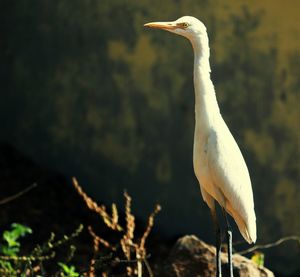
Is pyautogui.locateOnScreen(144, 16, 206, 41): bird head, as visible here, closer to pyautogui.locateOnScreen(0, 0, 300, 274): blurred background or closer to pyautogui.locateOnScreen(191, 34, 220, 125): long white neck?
pyautogui.locateOnScreen(191, 34, 220, 125): long white neck

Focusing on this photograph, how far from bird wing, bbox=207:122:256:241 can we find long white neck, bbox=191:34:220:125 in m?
0.08

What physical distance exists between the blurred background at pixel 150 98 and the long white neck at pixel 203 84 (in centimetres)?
191

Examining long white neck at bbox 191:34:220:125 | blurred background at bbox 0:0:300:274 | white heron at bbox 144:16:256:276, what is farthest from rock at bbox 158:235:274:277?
blurred background at bbox 0:0:300:274

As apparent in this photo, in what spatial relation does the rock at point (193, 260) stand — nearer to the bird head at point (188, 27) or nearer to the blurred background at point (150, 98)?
the bird head at point (188, 27)

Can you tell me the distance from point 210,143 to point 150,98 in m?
2.47

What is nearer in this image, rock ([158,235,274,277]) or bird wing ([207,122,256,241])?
bird wing ([207,122,256,241])

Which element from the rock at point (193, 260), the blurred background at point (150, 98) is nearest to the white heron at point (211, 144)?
the rock at point (193, 260)

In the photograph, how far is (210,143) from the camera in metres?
4.82

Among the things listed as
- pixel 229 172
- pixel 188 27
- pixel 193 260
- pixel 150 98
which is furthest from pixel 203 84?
pixel 150 98

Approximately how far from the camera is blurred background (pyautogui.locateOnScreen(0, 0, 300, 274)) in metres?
6.71

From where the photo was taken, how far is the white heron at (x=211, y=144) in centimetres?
476

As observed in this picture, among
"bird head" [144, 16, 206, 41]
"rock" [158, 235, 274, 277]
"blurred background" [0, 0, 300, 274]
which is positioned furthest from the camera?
"blurred background" [0, 0, 300, 274]

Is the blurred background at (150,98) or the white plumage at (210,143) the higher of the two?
the white plumage at (210,143)

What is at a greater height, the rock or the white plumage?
the white plumage
